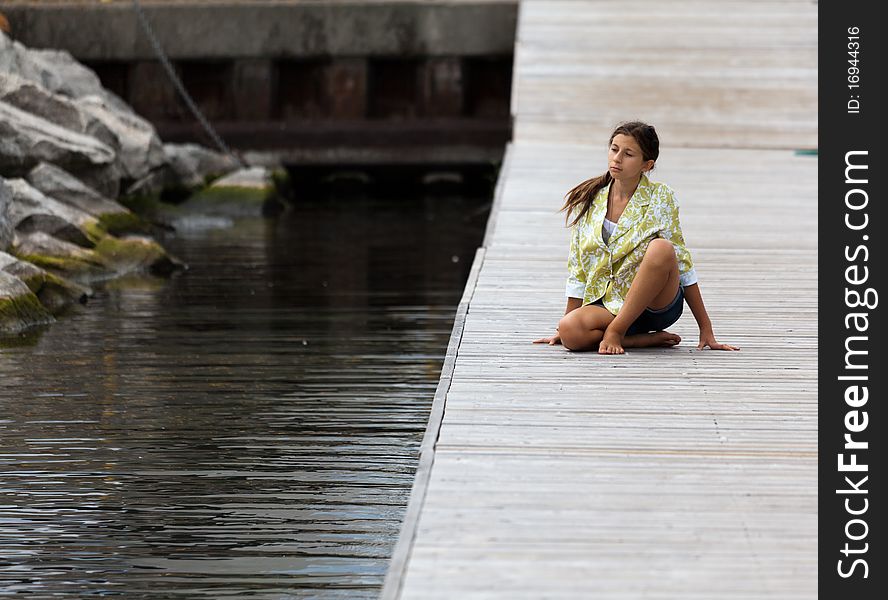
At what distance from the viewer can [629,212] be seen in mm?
6539

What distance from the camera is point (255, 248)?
13375mm

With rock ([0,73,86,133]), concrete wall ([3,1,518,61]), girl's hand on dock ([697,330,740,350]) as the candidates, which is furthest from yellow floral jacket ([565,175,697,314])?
concrete wall ([3,1,518,61])

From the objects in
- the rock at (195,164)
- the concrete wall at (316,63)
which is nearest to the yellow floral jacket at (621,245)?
the rock at (195,164)

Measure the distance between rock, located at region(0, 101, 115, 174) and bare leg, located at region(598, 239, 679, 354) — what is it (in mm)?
7244

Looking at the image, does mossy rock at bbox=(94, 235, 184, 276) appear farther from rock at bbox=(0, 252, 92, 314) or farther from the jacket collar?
the jacket collar

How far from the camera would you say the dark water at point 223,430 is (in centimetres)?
535

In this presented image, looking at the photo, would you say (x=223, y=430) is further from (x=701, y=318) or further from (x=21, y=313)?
(x=21, y=313)

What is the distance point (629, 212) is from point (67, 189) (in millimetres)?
7281

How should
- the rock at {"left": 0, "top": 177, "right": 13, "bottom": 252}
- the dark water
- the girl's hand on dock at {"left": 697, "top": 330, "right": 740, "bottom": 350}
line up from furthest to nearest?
1. the rock at {"left": 0, "top": 177, "right": 13, "bottom": 252}
2. the girl's hand on dock at {"left": 697, "top": 330, "right": 740, "bottom": 350}
3. the dark water

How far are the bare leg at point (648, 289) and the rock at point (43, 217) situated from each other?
579 centimetres

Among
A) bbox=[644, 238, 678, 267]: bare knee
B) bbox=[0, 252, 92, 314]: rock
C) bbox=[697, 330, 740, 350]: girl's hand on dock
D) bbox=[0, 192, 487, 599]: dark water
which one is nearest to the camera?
bbox=[0, 192, 487, 599]: dark water

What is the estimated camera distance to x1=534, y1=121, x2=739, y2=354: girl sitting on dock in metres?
6.43

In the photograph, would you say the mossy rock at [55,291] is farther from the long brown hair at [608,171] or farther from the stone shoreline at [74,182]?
the long brown hair at [608,171]
